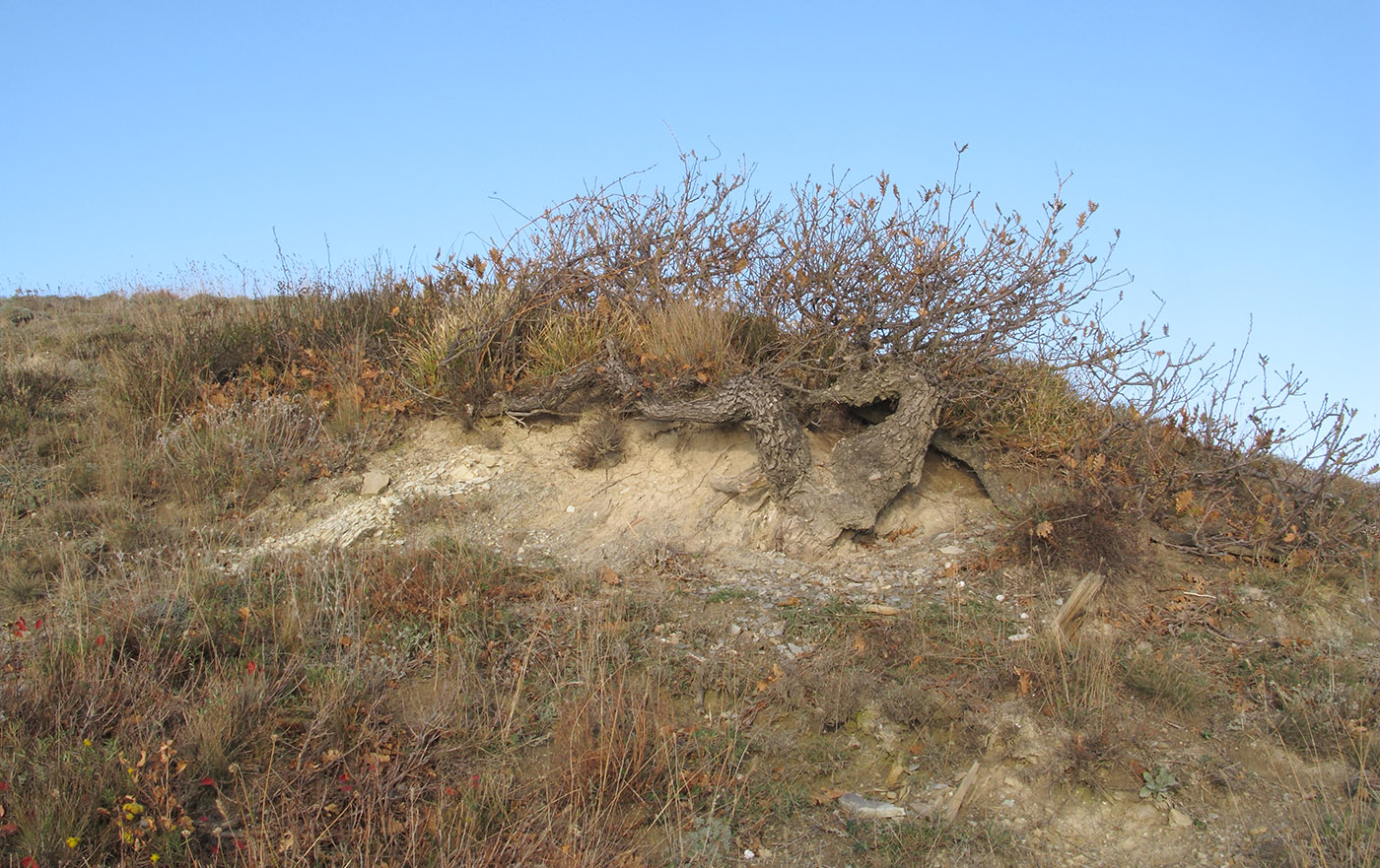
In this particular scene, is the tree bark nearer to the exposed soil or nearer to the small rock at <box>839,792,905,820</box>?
the exposed soil

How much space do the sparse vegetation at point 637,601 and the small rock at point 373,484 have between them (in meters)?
0.33

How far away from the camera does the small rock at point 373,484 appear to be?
7.66 metres

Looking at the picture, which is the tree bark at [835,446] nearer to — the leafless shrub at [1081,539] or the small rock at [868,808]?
the leafless shrub at [1081,539]

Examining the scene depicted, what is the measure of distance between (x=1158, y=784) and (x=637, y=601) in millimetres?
2971

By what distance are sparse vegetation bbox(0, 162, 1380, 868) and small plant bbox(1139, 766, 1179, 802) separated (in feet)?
0.06

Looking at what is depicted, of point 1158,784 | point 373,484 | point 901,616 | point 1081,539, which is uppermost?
point 373,484

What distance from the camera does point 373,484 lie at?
768 centimetres

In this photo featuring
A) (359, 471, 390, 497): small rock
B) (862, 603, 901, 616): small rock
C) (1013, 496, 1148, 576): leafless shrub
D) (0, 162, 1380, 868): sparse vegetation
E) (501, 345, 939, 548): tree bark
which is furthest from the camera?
(359, 471, 390, 497): small rock

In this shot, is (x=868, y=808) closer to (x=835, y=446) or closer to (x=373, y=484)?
(x=835, y=446)

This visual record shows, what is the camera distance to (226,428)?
26.1ft

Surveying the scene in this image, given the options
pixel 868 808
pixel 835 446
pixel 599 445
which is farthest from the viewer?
pixel 599 445

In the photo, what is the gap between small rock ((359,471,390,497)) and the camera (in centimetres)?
766

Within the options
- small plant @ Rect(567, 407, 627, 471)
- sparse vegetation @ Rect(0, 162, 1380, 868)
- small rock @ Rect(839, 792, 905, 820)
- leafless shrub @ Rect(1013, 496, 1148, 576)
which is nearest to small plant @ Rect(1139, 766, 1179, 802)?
sparse vegetation @ Rect(0, 162, 1380, 868)

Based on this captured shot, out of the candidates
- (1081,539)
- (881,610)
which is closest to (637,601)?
(881,610)
